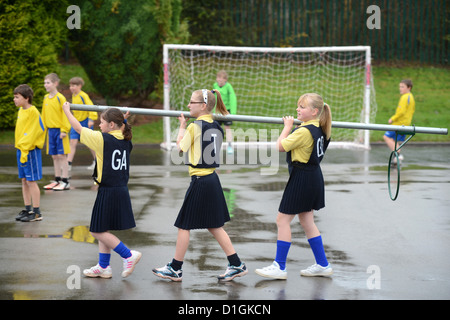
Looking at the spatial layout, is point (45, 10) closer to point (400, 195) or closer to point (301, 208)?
point (400, 195)

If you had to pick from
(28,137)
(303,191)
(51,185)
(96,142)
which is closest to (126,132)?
(96,142)

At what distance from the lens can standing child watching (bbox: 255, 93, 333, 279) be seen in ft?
Result: 20.9

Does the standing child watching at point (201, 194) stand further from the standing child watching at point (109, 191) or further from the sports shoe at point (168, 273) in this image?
the standing child watching at point (109, 191)

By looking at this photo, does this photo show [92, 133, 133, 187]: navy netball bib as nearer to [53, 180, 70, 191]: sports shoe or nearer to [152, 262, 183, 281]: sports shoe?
[152, 262, 183, 281]: sports shoe

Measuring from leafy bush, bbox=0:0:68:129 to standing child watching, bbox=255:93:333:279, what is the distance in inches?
445

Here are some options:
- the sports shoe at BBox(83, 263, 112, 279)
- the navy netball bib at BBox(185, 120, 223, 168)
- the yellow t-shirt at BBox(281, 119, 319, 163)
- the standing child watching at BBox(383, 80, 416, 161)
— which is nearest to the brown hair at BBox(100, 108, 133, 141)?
the navy netball bib at BBox(185, 120, 223, 168)

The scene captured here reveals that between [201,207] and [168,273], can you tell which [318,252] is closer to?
[201,207]

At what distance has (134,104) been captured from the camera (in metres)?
18.8

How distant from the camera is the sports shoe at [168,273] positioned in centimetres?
625

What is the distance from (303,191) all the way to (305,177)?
13 cm

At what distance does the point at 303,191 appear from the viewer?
638cm

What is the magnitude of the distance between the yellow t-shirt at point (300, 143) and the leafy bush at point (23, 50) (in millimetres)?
11327

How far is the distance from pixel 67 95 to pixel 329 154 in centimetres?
758

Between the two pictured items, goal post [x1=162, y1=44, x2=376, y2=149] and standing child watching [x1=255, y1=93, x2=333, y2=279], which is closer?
standing child watching [x1=255, y1=93, x2=333, y2=279]
